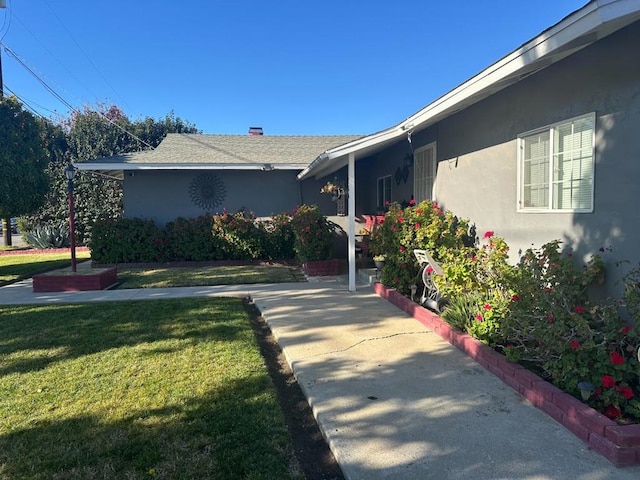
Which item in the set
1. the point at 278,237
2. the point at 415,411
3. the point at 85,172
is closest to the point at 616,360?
the point at 415,411

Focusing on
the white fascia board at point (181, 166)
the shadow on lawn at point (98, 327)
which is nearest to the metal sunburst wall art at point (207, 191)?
the white fascia board at point (181, 166)

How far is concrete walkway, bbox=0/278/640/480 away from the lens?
8.06 feet

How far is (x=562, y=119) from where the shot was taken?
14.7ft

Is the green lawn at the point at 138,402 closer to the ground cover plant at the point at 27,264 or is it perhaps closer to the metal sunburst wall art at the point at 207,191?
the ground cover plant at the point at 27,264

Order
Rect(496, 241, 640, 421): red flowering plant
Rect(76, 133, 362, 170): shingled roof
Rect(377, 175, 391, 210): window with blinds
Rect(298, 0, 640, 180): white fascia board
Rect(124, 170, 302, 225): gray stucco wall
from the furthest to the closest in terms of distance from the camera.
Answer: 1. Rect(124, 170, 302, 225): gray stucco wall
2. Rect(76, 133, 362, 170): shingled roof
3. Rect(377, 175, 391, 210): window with blinds
4. Rect(298, 0, 640, 180): white fascia board
5. Rect(496, 241, 640, 421): red flowering plant

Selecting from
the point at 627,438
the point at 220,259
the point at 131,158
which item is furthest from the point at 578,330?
the point at 131,158

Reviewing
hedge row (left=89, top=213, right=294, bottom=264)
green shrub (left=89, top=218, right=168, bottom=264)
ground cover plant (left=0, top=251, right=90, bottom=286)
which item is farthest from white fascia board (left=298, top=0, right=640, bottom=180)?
ground cover plant (left=0, top=251, right=90, bottom=286)

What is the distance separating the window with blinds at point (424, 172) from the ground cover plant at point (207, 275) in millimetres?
3021

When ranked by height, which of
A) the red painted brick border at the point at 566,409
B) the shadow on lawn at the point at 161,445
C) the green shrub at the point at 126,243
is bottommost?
the shadow on lawn at the point at 161,445

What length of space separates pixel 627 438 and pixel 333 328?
3254mm

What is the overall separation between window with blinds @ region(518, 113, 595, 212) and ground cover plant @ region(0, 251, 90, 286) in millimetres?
10153

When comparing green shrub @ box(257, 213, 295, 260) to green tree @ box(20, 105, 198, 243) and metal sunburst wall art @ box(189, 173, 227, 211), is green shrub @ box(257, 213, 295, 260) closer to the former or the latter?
metal sunburst wall art @ box(189, 173, 227, 211)

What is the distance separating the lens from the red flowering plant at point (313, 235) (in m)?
9.38

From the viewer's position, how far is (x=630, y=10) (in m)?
2.98
